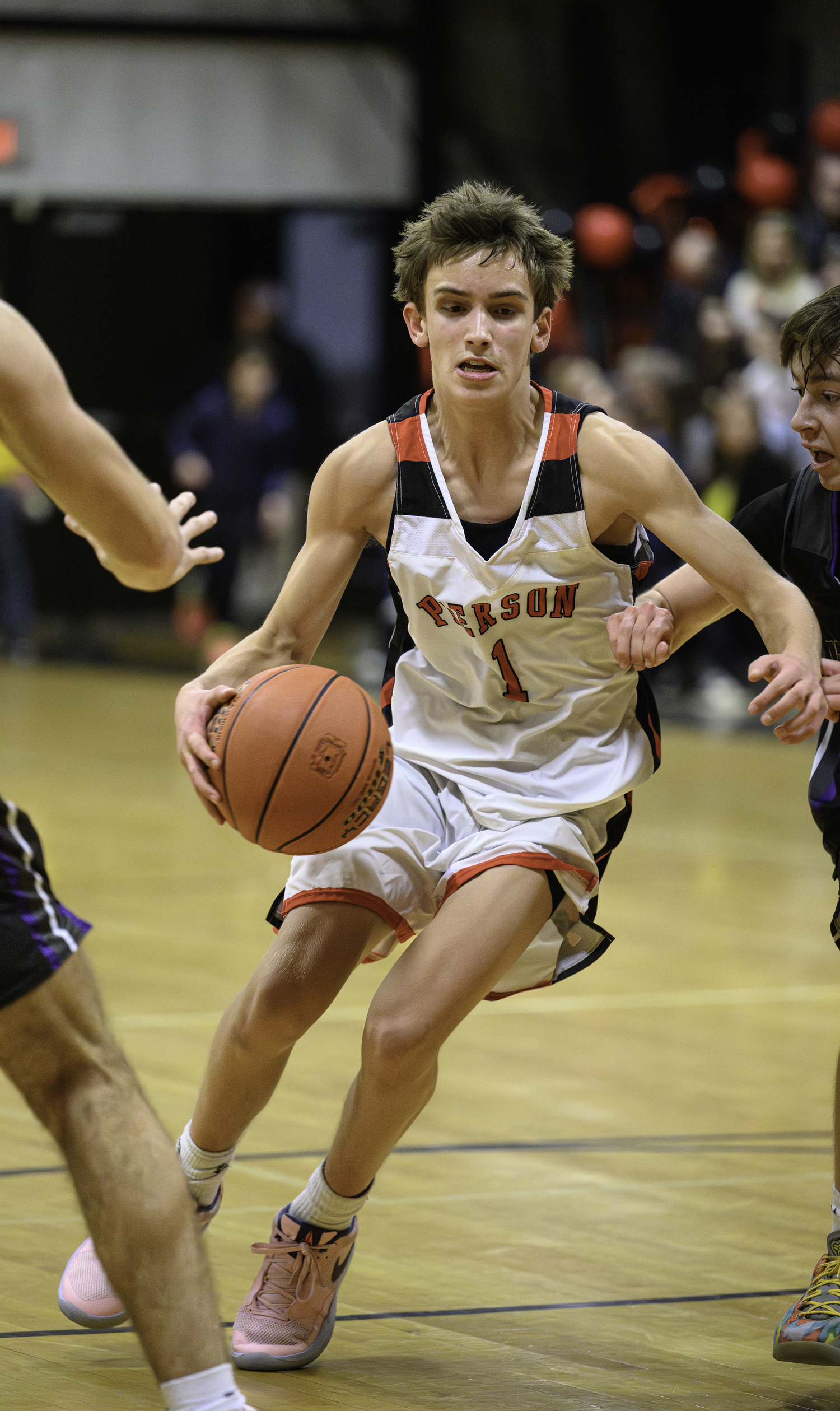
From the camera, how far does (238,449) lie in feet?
41.2

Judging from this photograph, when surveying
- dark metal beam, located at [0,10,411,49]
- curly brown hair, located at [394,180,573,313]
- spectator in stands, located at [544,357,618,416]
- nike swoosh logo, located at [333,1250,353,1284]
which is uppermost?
curly brown hair, located at [394,180,573,313]

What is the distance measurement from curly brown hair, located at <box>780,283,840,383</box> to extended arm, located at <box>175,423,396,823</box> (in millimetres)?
646

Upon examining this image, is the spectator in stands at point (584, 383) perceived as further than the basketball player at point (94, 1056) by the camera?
Yes

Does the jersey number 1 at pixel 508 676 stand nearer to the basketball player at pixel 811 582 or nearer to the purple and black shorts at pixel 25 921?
the basketball player at pixel 811 582

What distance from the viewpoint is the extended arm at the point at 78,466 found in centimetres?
224

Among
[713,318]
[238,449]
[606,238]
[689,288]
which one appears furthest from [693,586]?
[606,238]

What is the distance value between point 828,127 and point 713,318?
172 cm

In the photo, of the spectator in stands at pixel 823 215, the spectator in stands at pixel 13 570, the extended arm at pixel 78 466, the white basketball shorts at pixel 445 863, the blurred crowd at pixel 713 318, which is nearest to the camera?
the extended arm at pixel 78 466

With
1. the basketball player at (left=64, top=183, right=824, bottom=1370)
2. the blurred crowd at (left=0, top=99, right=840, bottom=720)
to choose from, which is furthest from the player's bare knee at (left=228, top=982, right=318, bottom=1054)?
the blurred crowd at (left=0, top=99, right=840, bottom=720)

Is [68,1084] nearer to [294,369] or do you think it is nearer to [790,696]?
[790,696]

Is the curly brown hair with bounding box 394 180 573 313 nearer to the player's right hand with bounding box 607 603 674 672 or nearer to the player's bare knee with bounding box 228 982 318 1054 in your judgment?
the player's right hand with bounding box 607 603 674 672

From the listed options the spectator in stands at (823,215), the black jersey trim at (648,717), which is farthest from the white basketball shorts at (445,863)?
the spectator in stands at (823,215)

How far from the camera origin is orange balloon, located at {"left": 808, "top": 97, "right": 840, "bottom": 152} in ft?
38.9

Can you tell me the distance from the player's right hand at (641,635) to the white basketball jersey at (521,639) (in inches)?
4.8
